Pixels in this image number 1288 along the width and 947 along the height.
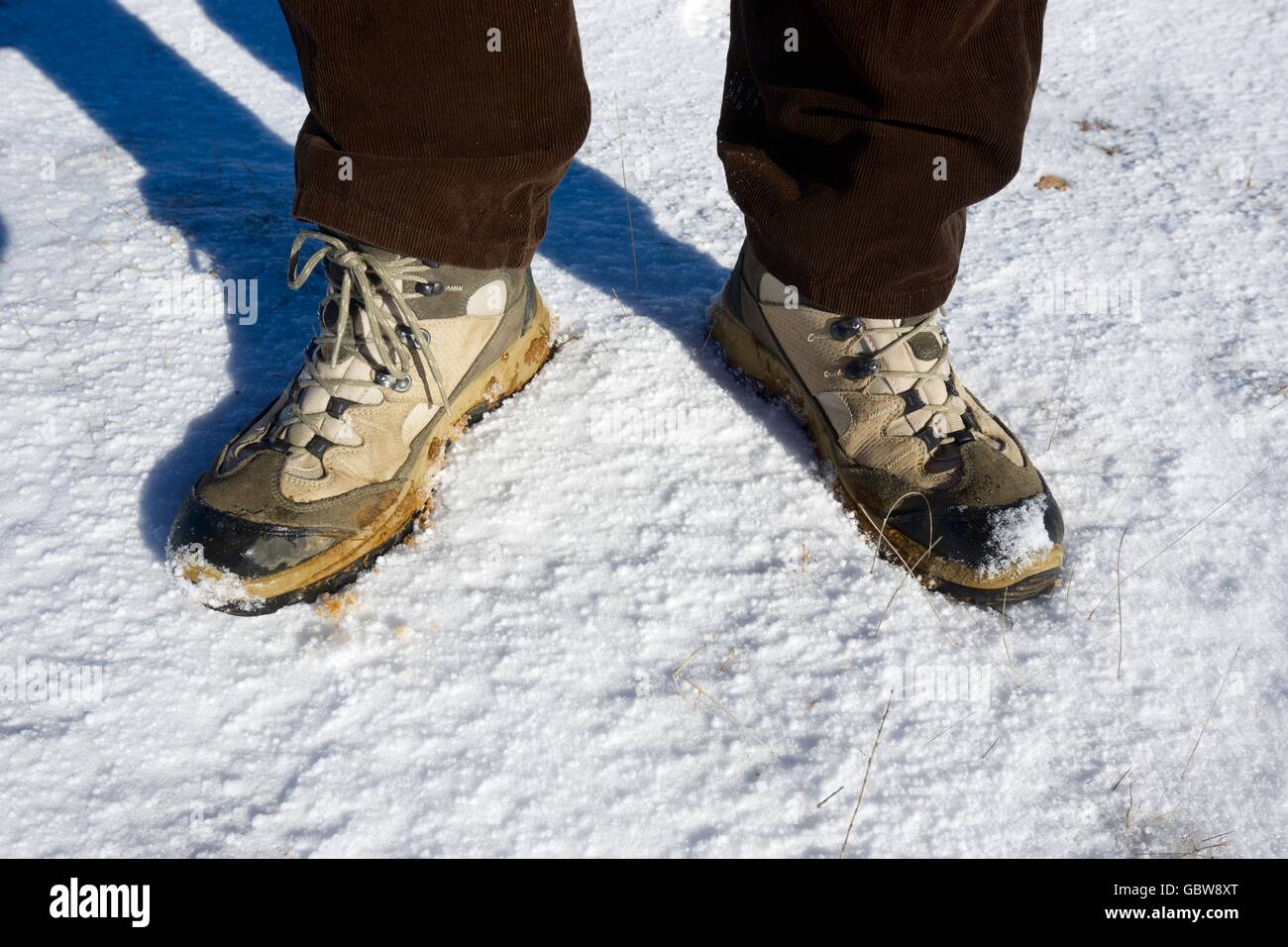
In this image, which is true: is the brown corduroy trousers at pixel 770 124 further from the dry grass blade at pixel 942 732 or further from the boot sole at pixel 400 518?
the dry grass blade at pixel 942 732

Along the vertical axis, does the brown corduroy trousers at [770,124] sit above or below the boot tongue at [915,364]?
above

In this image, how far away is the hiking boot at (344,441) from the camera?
1.28 meters

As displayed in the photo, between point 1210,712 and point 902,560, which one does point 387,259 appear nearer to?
point 902,560

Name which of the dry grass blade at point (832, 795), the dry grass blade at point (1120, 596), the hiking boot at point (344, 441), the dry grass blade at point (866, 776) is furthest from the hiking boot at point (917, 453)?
the hiking boot at point (344, 441)

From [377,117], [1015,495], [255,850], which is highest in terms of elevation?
[377,117]

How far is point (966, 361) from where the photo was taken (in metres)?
1.81

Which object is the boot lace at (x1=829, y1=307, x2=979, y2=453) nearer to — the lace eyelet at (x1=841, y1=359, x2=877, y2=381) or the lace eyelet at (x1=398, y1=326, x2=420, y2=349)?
the lace eyelet at (x1=841, y1=359, x2=877, y2=381)

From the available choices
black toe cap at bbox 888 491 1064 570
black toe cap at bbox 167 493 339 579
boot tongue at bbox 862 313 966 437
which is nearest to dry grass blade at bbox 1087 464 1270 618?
black toe cap at bbox 888 491 1064 570

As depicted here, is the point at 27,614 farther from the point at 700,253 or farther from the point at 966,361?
the point at 966,361

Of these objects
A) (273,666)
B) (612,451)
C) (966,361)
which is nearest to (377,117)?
(612,451)

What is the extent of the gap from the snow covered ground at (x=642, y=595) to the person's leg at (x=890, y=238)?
Result: 4.5 inches

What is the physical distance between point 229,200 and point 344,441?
115 centimetres

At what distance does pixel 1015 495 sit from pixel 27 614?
1471 millimetres

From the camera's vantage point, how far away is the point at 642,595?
53.7 inches
